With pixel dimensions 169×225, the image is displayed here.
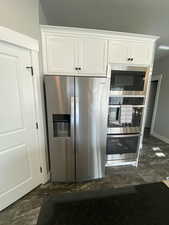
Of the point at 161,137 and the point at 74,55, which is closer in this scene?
the point at 74,55

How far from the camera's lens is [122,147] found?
251 cm

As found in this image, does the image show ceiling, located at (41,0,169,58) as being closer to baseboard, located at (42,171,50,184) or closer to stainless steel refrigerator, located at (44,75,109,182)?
stainless steel refrigerator, located at (44,75,109,182)

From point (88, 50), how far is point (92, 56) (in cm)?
12

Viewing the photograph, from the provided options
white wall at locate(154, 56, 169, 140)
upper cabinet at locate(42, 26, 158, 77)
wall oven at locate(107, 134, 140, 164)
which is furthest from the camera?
white wall at locate(154, 56, 169, 140)

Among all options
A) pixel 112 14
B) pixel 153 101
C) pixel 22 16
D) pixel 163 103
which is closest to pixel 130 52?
pixel 112 14

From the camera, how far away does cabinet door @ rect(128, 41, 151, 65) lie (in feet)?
7.08

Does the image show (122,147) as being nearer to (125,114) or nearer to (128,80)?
(125,114)

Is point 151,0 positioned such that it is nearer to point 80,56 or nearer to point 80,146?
point 80,56

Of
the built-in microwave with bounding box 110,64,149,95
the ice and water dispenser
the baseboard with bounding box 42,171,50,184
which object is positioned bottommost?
the baseboard with bounding box 42,171,50,184

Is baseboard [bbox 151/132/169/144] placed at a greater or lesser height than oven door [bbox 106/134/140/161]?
lesser

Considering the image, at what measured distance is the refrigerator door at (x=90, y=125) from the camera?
71.3 inches

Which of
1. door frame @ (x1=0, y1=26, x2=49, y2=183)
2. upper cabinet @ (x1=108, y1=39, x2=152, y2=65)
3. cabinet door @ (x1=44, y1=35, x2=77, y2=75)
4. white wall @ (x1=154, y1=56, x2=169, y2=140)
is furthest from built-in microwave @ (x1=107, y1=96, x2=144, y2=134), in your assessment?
white wall @ (x1=154, y1=56, x2=169, y2=140)

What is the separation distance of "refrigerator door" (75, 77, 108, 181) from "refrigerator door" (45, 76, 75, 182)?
0.31 ft

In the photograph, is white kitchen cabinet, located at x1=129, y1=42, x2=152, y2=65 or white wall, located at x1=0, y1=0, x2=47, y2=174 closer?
white wall, located at x1=0, y1=0, x2=47, y2=174
